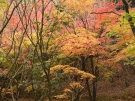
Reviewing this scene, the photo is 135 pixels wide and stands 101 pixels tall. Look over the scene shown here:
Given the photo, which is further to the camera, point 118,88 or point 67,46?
point 118,88

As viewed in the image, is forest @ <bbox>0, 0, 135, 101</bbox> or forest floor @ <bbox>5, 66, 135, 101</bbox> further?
forest floor @ <bbox>5, 66, 135, 101</bbox>

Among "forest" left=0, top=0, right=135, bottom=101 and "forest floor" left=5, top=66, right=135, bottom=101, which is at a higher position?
"forest" left=0, top=0, right=135, bottom=101

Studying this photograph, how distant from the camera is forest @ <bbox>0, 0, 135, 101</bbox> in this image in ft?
40.9

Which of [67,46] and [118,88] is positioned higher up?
[67,46]

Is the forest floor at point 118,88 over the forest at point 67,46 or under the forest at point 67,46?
under

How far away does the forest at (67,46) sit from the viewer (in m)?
12.5

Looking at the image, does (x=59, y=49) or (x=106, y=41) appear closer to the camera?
(x=59, y=49)

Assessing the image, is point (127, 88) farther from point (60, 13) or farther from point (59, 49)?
point (60, 13)

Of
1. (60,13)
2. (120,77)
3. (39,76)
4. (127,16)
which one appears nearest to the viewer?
(127,16)

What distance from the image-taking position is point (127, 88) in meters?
25.1

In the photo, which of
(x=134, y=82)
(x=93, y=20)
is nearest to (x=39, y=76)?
(x=93, y=20)

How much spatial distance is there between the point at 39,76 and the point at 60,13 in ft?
16.2

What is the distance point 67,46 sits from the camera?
1416 cm

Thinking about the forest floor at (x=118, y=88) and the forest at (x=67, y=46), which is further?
the forest floor at (x=118, y=88)
